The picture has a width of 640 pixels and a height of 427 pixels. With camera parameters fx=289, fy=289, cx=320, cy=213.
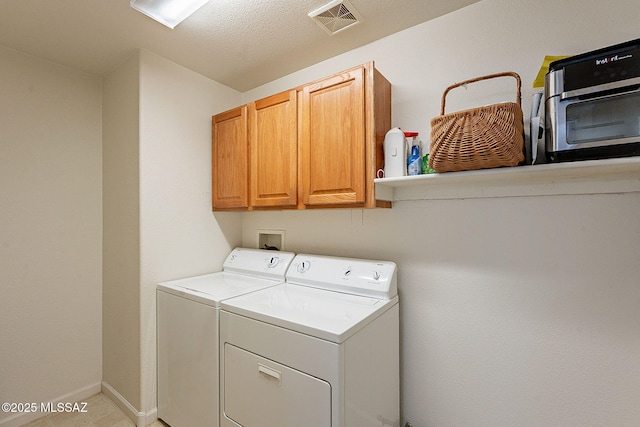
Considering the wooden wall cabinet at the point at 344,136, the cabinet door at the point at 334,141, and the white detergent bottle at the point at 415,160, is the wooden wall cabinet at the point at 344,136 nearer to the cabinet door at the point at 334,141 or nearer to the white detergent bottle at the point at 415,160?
the cabinet door at the point at 334,141

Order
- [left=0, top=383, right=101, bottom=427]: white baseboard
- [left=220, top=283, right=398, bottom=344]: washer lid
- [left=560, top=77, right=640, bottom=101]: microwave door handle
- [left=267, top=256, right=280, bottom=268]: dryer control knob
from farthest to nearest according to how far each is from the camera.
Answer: [left=267, top=256, right=280, bottom=268]: dryer control knob, [left=0, top=383, right=101, bottom=427]: white baseboard, [left=220, top=283, right=398, bottom=344]: washer lid, [left=560, top=77, right=640, bottom=101]: microwave door handle

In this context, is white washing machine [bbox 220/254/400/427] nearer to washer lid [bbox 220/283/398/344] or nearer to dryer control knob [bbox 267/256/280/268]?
washer lid [bbox 220/283/398/344]

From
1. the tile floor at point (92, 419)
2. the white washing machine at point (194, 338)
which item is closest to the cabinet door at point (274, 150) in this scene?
the white washing machine at point (194, 338)

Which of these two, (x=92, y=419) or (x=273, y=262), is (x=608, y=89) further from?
(x=92, y=419)

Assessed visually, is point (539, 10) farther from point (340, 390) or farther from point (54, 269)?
point (54, 269)

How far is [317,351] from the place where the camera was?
1.18m

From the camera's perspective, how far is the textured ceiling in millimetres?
1541

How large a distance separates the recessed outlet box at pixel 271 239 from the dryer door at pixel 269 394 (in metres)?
0.95

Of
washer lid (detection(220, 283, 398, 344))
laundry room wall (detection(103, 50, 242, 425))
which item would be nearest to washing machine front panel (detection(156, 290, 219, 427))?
laundry room wall (detection(103, 50, 242, 425))

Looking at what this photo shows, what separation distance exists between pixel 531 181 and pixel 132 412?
2.76 meters

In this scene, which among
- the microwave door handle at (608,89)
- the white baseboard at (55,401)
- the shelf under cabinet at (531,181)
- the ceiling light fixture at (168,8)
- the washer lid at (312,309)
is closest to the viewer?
the microwave door handle at (608,89)

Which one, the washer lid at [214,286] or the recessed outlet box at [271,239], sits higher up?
the recessed outlet box at [271,239]

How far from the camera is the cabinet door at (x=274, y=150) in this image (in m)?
1.85

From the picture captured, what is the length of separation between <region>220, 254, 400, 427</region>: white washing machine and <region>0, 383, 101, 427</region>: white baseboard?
1383mm
